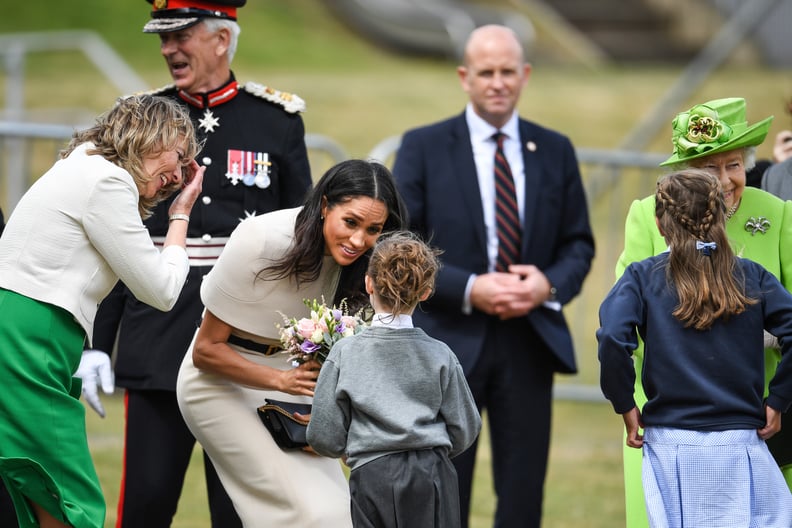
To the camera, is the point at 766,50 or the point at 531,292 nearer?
the point at 531,292

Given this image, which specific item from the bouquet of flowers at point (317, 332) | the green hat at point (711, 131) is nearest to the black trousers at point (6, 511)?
the bouquet of flowers at point (317, 332)

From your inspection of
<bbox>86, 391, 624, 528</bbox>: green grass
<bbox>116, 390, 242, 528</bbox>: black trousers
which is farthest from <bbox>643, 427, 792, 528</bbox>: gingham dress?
<bbox>86, 391, 624, 528</bbox>: green grass

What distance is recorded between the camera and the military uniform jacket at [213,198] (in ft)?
16.4

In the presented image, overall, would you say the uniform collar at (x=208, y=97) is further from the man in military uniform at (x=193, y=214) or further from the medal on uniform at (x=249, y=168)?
the medal on uniform at (x=249, y=168)

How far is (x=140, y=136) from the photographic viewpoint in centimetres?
424

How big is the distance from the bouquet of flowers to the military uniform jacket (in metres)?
0.88

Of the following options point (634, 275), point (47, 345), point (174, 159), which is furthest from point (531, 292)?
point (47, 345)

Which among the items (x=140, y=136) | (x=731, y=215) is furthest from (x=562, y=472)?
(x=140, y=136)

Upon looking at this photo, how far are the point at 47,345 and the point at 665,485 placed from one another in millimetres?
1847

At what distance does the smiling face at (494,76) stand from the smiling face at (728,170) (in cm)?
142

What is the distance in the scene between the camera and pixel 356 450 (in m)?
3.92

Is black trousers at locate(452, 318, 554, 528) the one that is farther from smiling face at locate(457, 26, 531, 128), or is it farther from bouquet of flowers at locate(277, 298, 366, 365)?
bouquet of flowers at locate(277, 298, 366, 365)

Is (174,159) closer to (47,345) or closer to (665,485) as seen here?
(47,345)

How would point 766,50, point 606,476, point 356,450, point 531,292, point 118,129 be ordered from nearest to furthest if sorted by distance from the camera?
point 356,450, point 118,129, point 531,292, point 606,476, point 766,50
